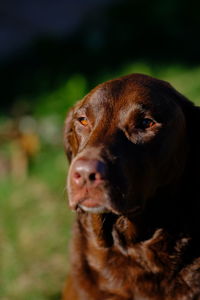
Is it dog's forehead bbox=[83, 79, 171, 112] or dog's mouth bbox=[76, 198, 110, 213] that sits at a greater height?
dog's forehead bbox=[83, 79, 171, 112]

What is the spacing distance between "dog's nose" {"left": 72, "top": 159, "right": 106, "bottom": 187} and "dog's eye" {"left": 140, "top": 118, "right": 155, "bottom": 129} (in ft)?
1.47

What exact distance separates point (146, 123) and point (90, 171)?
21.7 inches

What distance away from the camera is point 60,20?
12102mm

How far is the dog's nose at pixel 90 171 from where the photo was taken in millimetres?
3072

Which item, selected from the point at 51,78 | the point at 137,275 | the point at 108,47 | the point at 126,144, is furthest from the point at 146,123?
the point at 108,47

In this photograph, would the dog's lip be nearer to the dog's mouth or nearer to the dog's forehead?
the dog's mouth

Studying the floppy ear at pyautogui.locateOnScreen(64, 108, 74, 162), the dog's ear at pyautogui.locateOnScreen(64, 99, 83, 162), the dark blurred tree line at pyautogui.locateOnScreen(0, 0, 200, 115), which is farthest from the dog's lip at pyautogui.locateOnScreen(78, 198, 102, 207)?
the dark blurred tree line at pyautogui.locateOnScreen(0, 0, 200, 115)

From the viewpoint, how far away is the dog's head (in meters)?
3.14

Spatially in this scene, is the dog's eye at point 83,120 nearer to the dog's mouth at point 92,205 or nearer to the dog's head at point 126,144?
the dog's head at point 126,144

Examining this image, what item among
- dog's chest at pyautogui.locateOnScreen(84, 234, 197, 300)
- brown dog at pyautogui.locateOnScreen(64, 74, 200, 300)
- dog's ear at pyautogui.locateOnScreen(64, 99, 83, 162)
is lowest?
dog's chest at pyautogui.locateOnScreen(84, 234, 197, 300)

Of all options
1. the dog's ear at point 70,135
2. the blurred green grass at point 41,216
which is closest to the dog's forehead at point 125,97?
the dog's ear at point 70,135

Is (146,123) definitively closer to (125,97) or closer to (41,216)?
(125,97)

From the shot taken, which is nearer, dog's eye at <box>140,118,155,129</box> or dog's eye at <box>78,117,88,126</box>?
dog's eye at <box>140,118,155,129</box>

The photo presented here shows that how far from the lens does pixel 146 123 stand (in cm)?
343
